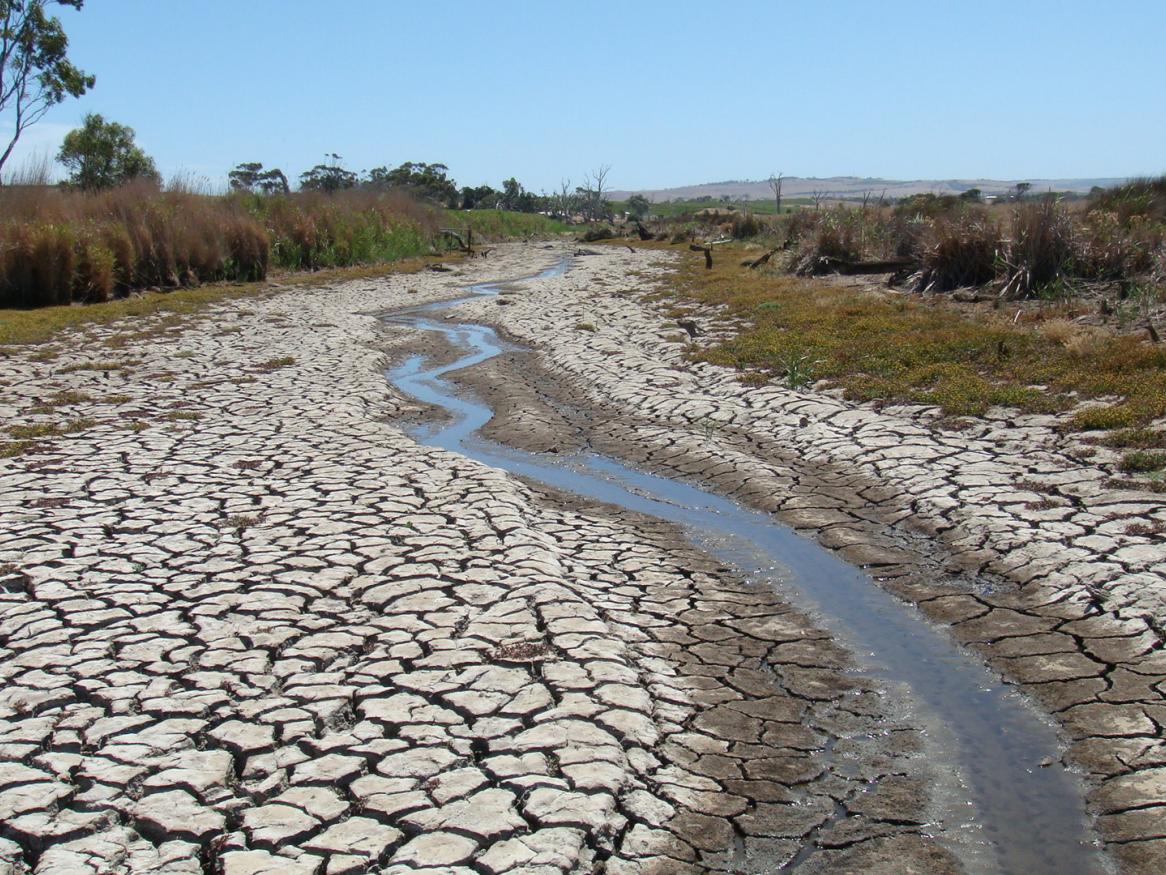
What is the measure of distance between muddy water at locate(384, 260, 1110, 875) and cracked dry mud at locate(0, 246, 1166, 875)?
0.44 ft

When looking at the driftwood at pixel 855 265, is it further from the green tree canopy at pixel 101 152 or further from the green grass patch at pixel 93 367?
the green tree canopy at pixel 101 152

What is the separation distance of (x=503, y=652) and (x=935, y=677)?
7.02 feet

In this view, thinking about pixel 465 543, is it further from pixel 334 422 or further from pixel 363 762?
pixel 334 422

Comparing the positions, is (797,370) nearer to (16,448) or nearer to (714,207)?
(16,448)

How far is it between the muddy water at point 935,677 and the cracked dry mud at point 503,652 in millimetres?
133

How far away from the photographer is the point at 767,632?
5820 millimetres

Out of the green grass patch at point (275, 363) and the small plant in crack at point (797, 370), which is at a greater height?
the green grass patch at point (275, 363)

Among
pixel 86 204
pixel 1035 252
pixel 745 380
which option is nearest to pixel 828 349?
pixel 745 380

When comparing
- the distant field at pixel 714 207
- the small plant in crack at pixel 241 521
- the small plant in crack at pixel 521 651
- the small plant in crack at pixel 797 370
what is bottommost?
the small plant in crack at pixel 521 651

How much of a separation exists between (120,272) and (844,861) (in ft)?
67.3

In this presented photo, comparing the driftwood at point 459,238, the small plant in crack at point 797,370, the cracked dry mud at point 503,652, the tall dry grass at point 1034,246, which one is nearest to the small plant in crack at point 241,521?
the cracked dry mud at point 503,652

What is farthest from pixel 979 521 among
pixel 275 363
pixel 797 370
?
pixel 275 363

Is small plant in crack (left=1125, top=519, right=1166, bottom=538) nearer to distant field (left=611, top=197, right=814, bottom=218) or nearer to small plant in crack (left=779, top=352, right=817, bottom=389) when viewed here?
small plant in crack (left=779, top=352, right=817, bottom=389)

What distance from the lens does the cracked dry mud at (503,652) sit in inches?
152
